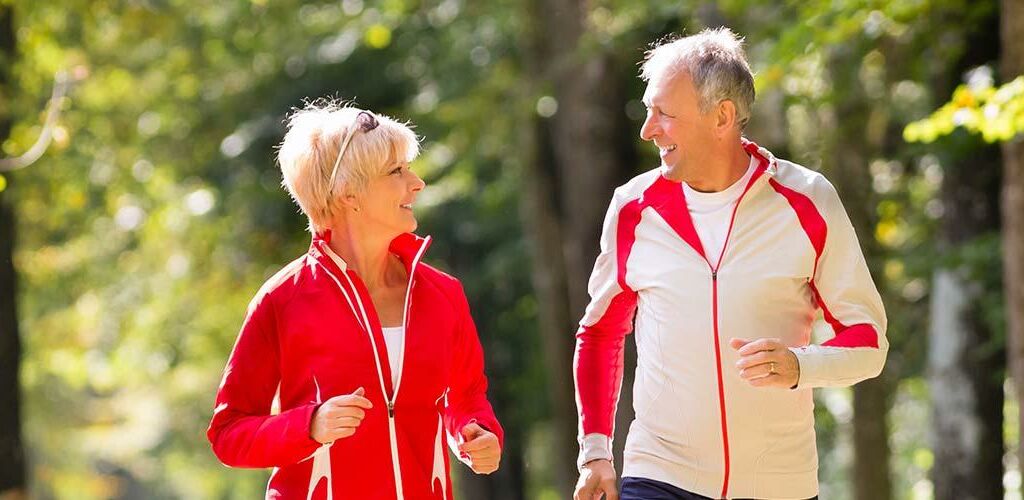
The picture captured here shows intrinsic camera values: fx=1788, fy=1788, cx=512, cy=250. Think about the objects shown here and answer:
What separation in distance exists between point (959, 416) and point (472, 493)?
12154 mm

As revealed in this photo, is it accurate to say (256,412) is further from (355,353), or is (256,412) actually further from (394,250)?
(394,250)

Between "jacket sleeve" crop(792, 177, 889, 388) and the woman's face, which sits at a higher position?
the woman's face

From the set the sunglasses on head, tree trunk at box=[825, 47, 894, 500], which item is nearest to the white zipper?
the sunglasses on head

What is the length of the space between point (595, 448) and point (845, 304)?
2.74 feet

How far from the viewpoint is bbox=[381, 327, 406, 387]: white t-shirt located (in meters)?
4.57

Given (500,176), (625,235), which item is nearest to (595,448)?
(625,235)

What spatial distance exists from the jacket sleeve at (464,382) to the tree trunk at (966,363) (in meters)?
7.42

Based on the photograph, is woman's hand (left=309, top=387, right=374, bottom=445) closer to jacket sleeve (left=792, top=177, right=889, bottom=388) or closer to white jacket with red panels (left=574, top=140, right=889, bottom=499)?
white jacket with red panels (left=574, top=140, right=889, bottom=499)

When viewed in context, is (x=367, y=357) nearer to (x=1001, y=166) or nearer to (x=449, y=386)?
(x=449, y=386)

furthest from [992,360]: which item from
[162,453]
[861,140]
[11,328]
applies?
[162,453]

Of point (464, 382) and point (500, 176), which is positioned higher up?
point (500, 176)

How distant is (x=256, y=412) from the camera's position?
15.0 feet

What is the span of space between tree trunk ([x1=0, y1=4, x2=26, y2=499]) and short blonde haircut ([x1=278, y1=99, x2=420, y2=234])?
8064 millimetres

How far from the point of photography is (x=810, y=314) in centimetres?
478
